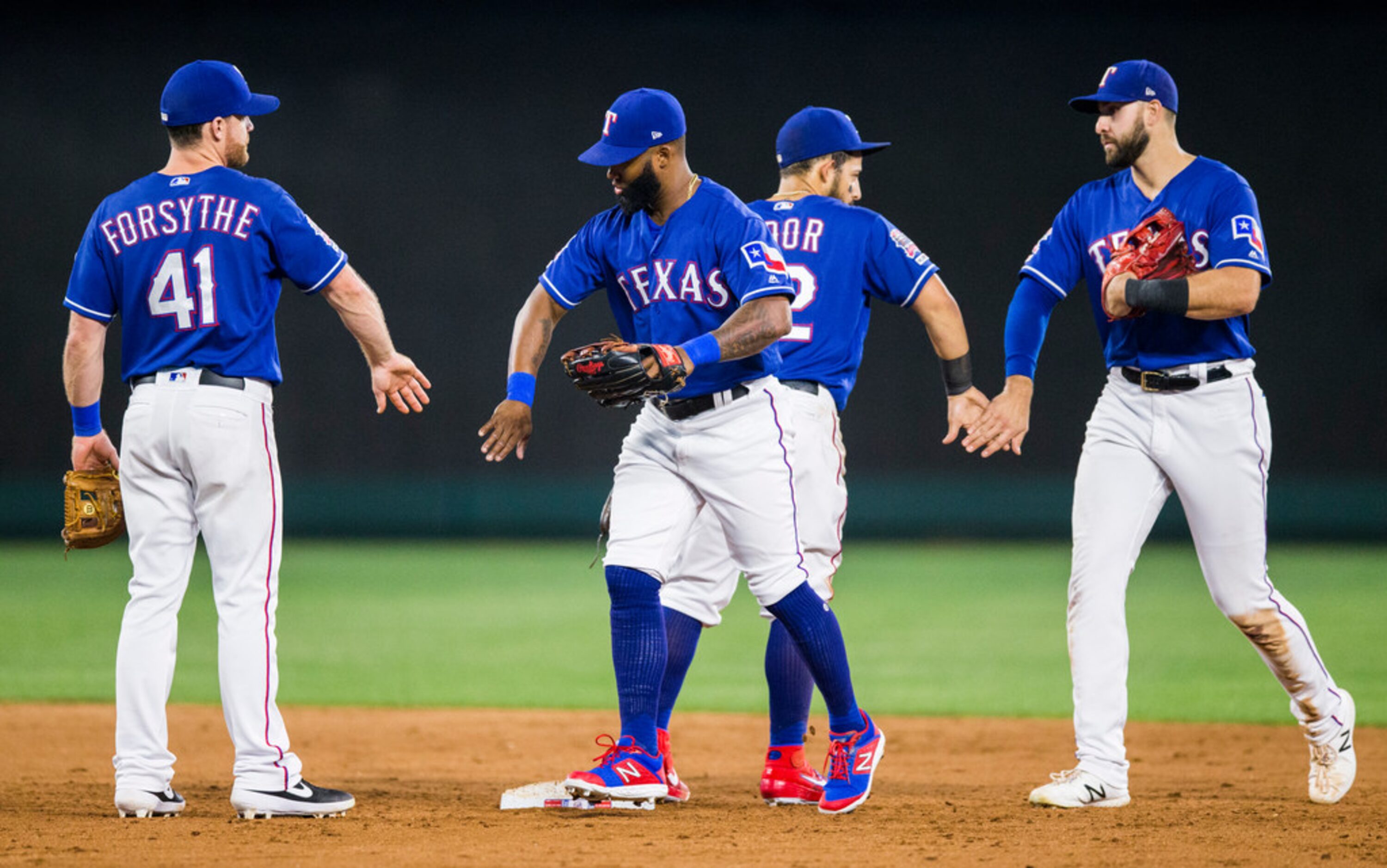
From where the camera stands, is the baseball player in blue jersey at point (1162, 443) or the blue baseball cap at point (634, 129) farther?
the baseball player in blue jersey at point (1162, 443)

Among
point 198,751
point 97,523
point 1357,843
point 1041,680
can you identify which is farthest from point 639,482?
point 1041,680

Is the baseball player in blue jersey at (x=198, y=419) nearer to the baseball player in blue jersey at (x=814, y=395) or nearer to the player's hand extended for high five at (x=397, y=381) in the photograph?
the player's hand extended for high five at (x=397, y=381)

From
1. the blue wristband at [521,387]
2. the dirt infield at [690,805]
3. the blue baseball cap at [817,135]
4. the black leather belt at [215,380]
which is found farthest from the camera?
the blue baseball cap at [817,135]

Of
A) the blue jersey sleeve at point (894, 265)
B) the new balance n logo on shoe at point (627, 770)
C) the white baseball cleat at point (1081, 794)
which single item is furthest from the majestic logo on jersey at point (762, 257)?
the white baseball cleat at point (1081, 794)

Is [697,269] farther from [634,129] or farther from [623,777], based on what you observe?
[623,777]

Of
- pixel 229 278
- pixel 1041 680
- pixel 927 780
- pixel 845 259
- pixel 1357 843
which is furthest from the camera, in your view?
pixel 1041 680

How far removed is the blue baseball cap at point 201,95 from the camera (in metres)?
3.80

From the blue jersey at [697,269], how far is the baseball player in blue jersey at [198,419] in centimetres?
70

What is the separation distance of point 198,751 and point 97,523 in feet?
5.92

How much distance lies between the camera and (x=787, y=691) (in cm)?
426

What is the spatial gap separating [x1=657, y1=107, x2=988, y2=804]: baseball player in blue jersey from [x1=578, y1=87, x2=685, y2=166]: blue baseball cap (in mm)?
749

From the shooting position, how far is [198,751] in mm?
5484

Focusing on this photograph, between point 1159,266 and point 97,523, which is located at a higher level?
point 1159,266

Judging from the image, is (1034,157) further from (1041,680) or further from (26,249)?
(26,249)
